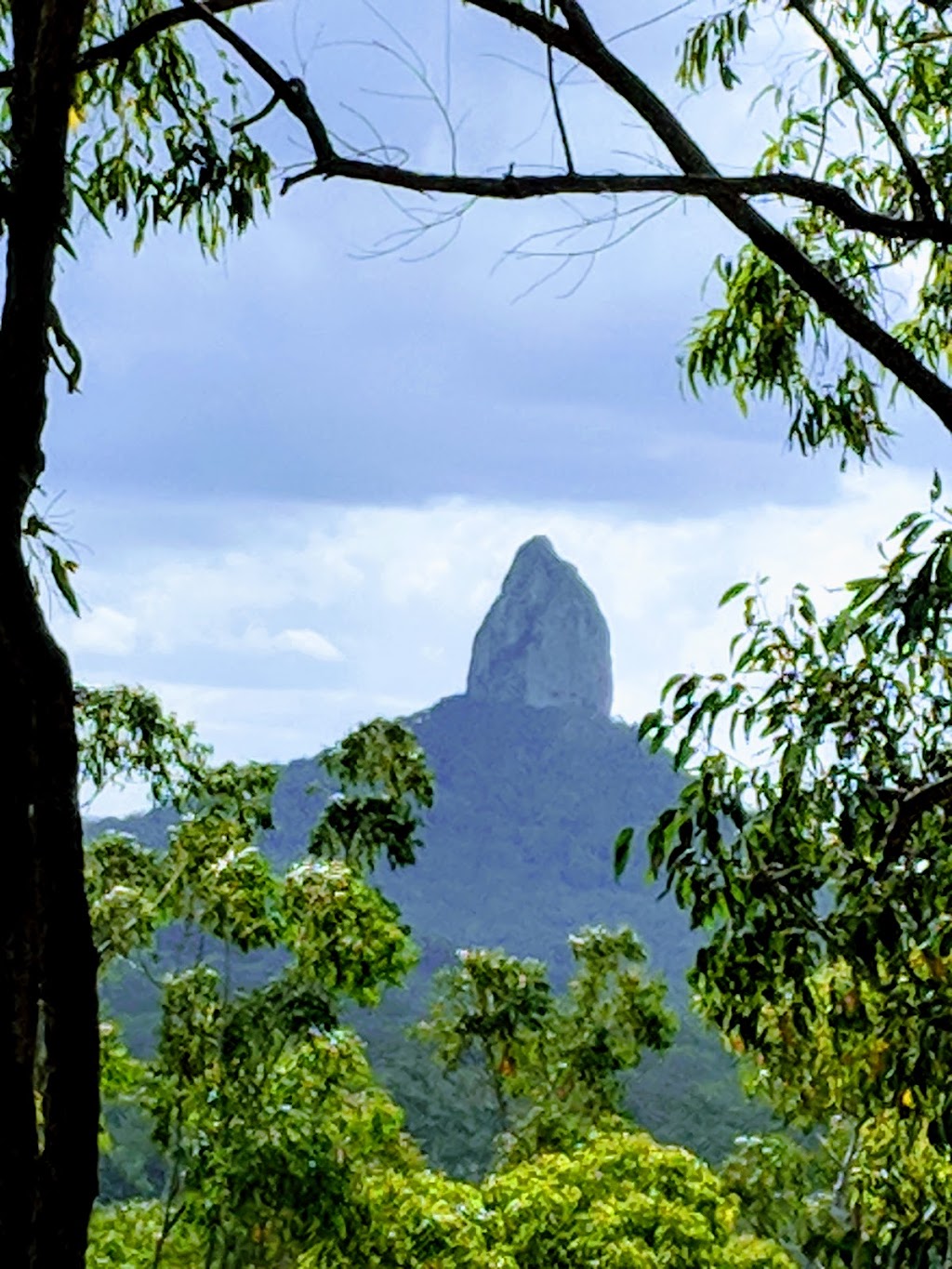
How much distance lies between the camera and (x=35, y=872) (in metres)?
1.39

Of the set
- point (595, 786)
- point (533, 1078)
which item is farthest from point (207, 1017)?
point (595, 786)

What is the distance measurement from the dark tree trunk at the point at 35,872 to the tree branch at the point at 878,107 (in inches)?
49.6

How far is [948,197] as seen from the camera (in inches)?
118

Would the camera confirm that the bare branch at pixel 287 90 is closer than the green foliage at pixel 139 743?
Yes

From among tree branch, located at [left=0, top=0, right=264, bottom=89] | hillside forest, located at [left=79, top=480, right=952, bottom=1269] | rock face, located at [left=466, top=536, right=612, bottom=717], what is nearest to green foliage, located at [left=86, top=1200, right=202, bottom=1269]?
hillside forest, located at [left=79, top=480, right=952, bottom=1269]

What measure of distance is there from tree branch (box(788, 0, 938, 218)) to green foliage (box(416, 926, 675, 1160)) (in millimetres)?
6043

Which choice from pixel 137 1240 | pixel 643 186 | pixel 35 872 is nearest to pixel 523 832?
pixel 137 1240

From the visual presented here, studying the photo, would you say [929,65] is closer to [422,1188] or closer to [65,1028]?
[65,1028]

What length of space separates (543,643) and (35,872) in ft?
257

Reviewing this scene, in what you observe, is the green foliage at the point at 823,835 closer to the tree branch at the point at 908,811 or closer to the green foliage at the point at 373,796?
the tree branch at the point at 908,811

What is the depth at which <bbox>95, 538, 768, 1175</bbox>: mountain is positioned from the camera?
60250mm

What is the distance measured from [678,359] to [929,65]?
2.44ft

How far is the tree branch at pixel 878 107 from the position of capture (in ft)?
7.59

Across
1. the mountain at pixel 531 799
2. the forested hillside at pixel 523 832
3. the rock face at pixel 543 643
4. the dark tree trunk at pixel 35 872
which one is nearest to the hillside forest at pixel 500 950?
the dark tree trunk at pixel 35 872
